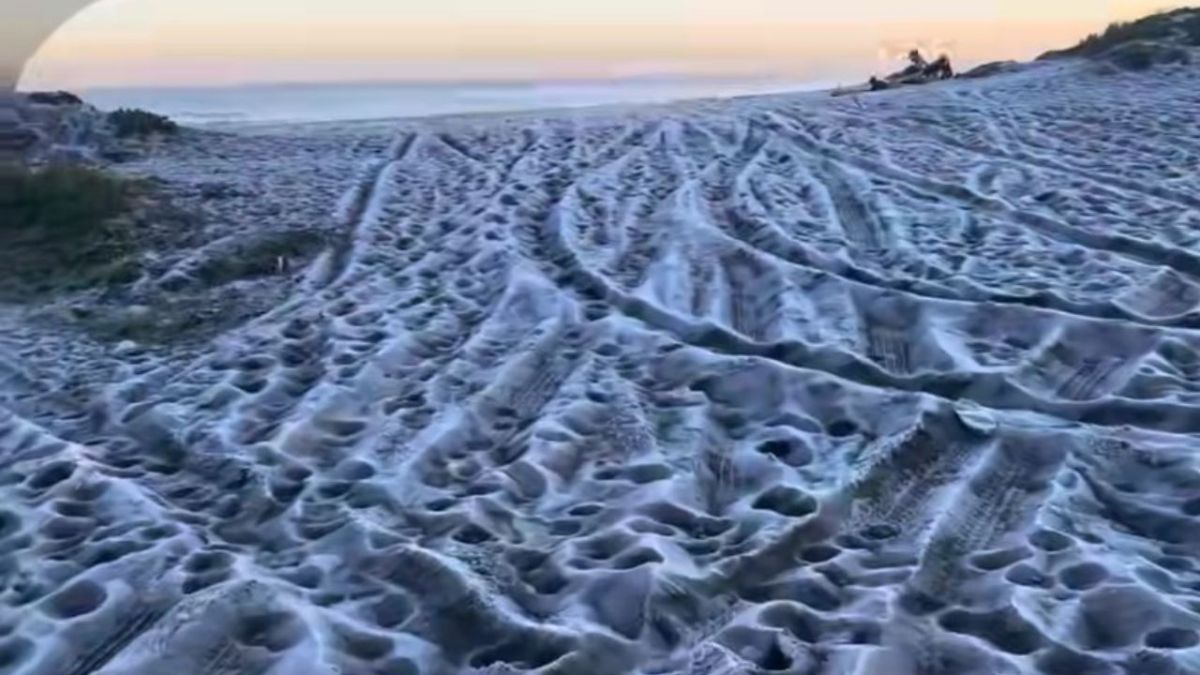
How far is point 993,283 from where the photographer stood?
8.61 metres

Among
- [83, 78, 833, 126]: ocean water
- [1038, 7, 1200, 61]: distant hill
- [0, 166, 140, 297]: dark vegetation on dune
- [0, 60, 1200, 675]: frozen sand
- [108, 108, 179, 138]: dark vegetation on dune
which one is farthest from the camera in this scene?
[83, 78, 833, 126]: ocean water

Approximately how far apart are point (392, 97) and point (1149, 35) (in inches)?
476

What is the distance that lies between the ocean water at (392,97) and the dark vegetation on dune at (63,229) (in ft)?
31.6

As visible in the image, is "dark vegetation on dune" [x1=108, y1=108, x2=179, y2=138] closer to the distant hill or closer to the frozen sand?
the frozen sand

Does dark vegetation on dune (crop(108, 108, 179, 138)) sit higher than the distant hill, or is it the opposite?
the distant hill

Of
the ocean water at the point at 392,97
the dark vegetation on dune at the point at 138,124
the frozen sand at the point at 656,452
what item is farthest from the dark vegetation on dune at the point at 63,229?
the ocean water at the point at 392,97

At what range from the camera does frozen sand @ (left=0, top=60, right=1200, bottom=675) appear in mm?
4777

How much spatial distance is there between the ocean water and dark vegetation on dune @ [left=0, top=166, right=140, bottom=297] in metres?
9.62

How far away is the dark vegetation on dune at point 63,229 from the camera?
1053 cm

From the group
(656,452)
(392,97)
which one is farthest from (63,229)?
(392,97)

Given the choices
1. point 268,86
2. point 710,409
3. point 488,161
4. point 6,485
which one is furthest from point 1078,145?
point 268,86

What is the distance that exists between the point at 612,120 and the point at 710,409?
12.4 m

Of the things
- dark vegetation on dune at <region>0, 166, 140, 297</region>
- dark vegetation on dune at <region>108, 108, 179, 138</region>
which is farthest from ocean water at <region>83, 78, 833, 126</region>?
dark vegetation on dune at <region>0, 166, 140, 297</region>

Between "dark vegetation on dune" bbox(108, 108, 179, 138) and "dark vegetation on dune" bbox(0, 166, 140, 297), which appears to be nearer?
"dark vegetation on dune" bbox(0, 166, 140, 297)
